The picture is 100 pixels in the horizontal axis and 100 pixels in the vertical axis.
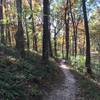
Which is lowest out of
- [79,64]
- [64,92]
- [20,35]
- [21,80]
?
[79,64]

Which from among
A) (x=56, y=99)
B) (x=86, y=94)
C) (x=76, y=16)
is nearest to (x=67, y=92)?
(x=86, y=94)

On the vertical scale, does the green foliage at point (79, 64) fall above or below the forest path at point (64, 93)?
below

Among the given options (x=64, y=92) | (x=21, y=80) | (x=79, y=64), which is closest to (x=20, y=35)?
(x=64, y=92)

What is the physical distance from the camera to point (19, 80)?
12.0 metres

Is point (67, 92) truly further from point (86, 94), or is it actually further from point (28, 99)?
point (28, 99)

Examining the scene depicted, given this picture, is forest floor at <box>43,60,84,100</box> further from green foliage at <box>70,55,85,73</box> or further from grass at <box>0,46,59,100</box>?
green foliage at <box>70,55,85,73</box>

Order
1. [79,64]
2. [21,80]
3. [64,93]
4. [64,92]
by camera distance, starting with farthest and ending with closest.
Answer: [79,64], [64,92], [64,93], [21,80]

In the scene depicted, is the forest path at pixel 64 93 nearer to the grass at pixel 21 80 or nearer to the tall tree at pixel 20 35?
the grass at pixel 21 80

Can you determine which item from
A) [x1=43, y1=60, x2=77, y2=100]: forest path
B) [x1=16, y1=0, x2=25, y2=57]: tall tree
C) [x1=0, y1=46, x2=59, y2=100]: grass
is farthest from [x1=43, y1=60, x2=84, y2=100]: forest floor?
[x1=16, y1=0, x2=25, y2=57]: tall tree

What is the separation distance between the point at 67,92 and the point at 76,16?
29.9 metres

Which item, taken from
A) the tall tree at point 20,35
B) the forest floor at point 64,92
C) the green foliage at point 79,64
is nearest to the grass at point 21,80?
the forest floor at point 64,92

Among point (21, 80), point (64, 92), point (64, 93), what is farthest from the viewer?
point (64, 92)

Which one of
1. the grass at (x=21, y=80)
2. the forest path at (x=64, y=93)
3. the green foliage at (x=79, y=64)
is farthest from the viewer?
the green foliage at (x=79, y=64)

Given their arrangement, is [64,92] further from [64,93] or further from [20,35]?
[20,35]
